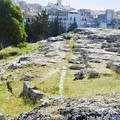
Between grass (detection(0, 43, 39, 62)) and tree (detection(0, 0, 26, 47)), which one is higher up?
tree (detection(0, 0, 26, 47))

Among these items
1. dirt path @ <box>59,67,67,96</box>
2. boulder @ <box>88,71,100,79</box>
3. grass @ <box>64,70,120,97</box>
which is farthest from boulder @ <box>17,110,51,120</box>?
boulder @ <box>88,71,100,79</box>

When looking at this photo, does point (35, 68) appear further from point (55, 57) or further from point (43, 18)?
point (43, 18)

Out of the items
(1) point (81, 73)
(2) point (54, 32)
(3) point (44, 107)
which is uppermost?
(3) point (44, 107)

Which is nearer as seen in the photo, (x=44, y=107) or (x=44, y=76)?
(x=44, y=107)

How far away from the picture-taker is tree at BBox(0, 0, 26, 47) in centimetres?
5084

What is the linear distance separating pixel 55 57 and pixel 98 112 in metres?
32.7

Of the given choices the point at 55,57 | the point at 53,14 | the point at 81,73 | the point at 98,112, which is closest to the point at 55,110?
the point at 98,112

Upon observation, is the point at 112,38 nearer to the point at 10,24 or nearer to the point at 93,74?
the point at 10,24

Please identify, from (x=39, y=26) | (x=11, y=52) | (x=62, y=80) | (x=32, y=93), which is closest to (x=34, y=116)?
(x=32, y=93)

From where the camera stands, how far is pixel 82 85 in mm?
22188

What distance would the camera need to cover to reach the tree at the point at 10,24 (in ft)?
167

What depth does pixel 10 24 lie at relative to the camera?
5100 cm

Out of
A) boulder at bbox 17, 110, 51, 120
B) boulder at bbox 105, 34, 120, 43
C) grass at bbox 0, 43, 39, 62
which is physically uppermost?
boulder at bbox 17, 110, 51, 120

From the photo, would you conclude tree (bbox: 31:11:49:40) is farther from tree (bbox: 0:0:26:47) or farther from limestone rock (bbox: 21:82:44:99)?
limestone rock (bbox: 21:82:44:99)
